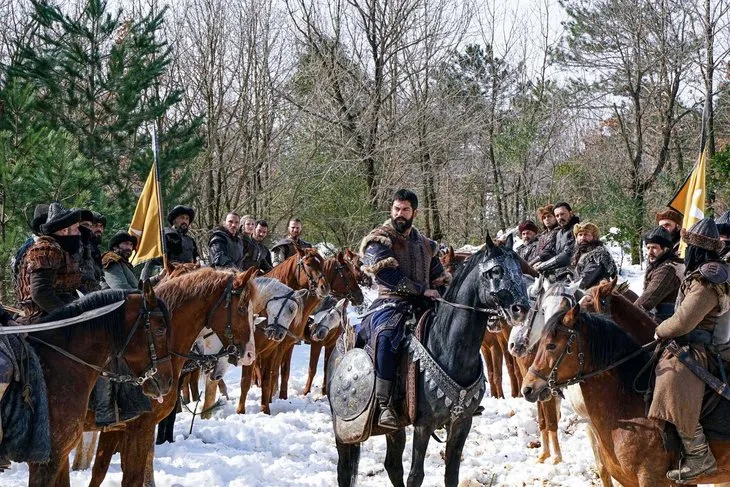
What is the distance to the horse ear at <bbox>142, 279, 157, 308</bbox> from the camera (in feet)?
17.0

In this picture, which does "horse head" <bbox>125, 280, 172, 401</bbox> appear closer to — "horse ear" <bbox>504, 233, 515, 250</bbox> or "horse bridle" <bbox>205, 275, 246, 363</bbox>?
"horse bridle" <bbox>205, 275, 246, 363</bbox>

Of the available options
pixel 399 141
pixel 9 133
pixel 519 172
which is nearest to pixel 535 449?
pixel 9 133

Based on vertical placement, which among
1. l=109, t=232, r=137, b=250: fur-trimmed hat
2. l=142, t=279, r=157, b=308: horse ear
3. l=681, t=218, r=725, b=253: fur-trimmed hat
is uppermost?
l=109, t=232, r=137, b=250: fur-trimmed hat

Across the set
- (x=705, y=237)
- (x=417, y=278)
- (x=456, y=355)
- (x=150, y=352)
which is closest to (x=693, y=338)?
(x=705, y=237)

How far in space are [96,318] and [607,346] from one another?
11.3ft

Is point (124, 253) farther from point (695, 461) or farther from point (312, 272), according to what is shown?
point (695, 461)

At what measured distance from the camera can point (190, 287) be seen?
5.98 meters

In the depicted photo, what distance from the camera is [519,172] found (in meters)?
26.5

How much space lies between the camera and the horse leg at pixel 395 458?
6242 millimetres

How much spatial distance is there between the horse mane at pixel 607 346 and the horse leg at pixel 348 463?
2137 millimetres

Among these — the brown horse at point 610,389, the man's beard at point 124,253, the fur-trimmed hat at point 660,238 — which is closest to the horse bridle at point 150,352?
the brown horse at point 610,389

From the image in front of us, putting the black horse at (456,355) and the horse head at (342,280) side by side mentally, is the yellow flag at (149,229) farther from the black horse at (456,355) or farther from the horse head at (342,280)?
the black horse at (456,355)

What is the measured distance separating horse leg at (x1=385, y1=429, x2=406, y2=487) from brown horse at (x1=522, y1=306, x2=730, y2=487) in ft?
5.72

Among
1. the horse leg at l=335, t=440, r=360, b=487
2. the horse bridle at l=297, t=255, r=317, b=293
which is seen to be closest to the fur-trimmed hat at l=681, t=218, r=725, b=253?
the horse leg at l=335, t=440, r=360, b=487
